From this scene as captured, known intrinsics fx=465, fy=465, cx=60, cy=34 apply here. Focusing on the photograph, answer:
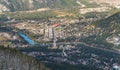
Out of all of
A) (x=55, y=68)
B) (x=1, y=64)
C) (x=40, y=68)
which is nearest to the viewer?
(x=1, y=64)

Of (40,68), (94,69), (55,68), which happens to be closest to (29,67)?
(40,68)

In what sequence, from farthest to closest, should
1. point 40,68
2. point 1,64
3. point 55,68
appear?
1. point 55,68
2. point 40,68
3. point 1,64

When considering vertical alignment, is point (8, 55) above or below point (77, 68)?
above

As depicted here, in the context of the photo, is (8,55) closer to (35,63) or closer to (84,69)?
(35,63)

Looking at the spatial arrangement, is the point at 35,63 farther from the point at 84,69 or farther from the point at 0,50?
the point at 84,69

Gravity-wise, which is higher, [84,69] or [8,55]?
[8,55]

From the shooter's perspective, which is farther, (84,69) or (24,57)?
(84,69)

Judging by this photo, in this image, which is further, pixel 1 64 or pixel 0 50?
pixel 0 50

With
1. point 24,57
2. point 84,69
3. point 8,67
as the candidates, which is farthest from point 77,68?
point 8,67
